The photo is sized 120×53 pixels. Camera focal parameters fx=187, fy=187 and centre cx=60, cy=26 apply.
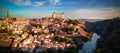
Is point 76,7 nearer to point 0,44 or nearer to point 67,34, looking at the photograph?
point 67,34

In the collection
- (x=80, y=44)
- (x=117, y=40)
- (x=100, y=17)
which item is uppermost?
(x=100, y=17)

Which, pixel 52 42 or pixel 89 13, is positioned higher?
pixel 89 13

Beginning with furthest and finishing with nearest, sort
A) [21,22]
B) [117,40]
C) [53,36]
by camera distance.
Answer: [21,22]
[53,36]
[117,40]

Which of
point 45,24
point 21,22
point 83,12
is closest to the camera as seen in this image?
point 83,12

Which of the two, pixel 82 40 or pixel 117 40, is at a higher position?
pixel 117 40

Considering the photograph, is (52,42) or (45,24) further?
(45,24)

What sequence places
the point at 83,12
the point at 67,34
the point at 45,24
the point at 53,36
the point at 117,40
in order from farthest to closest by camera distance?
the point at 45,24 < the point at 67,34 < the point at 53,36 < the point at 83,12 < the point at 117,40

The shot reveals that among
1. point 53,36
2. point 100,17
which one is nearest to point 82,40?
point 53,36

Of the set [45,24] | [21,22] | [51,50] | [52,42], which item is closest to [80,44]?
[52,42]

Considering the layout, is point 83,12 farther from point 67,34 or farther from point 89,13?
point 67,34
